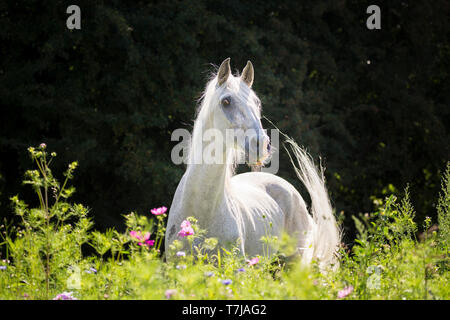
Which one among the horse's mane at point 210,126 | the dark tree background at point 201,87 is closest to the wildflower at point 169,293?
the horse's mane at point 210,126

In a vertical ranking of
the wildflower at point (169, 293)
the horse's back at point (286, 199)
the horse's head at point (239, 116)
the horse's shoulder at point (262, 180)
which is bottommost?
the wildflower at point (169, 293)

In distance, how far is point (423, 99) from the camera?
1102cm

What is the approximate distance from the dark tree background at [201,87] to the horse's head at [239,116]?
473 cm

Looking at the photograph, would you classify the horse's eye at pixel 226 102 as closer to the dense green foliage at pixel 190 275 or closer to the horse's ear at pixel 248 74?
the horse's ear at pixel 248 74

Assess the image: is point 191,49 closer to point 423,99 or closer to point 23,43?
point 23,43

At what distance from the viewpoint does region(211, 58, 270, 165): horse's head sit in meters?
3.53

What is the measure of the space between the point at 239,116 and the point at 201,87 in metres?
5.74

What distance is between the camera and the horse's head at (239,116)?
3.53 metres

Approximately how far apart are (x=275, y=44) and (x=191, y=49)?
1866 mm

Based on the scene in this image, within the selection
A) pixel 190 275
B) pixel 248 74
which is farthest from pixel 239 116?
pixel 190 275

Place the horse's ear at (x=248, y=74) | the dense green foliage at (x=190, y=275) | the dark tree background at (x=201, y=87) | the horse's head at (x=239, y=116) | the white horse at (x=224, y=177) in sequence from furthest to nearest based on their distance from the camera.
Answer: the dark tree background at (x=201, y=87), the horse's ear at (x=248, y=74), the white horse at (x=224, y=177), the horse's head at (x=239, y=116), the dense green foliage at (x=190, y=275)

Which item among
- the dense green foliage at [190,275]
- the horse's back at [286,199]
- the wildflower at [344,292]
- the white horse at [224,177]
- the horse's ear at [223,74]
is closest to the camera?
the dense green foliage at [190,275]

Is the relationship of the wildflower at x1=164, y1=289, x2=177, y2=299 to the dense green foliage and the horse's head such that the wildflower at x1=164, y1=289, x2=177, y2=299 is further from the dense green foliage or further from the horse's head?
the horse's head
